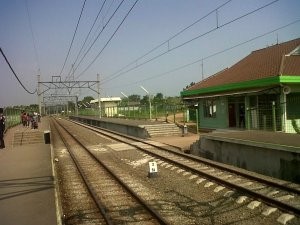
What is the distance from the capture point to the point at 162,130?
32.0 metres

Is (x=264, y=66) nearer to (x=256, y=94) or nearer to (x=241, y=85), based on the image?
(x=241, y=85)

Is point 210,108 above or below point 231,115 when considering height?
above

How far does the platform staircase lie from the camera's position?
103 ft

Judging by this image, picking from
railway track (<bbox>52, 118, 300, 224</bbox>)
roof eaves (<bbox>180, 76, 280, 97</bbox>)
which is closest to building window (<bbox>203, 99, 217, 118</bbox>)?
roof eaves (<bbox>180, 76, 280, 97</bbox>)

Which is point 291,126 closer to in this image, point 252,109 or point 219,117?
point 252,109

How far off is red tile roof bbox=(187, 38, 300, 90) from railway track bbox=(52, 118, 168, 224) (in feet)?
40.3

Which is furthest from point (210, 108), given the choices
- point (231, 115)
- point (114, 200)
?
point (114, 200)

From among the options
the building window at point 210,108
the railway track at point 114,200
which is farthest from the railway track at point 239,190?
the building window at point 210,108

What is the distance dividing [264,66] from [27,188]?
2036cm

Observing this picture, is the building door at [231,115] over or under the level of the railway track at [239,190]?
over

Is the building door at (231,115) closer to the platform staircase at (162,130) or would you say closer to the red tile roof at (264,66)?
the red tile roof at (264,66)

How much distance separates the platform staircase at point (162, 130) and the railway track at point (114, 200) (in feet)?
45.0

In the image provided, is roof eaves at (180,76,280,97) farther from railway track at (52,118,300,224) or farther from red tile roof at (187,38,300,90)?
railway track at (52,118,300,224)

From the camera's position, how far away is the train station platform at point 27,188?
8477mm
